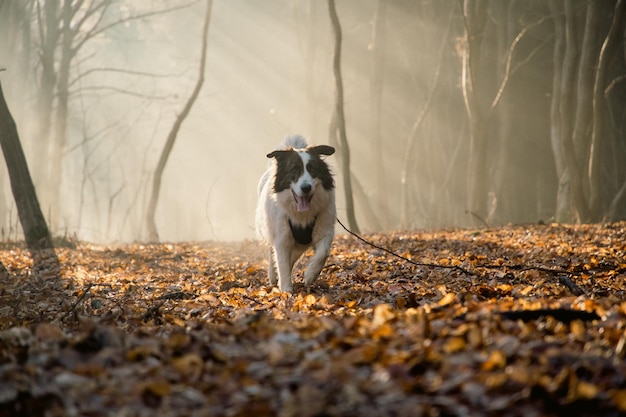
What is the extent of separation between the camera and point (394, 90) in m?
39.5

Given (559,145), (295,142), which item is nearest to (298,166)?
(295,142)

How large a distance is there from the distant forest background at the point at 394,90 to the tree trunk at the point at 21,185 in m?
1.53

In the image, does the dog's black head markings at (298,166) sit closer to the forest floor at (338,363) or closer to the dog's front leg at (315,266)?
the dog's front leg at (315,266)

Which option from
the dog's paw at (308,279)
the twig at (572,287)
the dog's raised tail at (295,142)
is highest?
the dog's raised tail at (295,142)

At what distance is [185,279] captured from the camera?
10062mm

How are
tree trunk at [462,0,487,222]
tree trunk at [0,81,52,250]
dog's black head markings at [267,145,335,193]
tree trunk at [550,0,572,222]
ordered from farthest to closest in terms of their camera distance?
tree trunk at [462,0,487,222] < tree trunk at [550,0,572,222] < tree trunk at [0,81,52,250] < dog's black head markings at [267,145,335,193]

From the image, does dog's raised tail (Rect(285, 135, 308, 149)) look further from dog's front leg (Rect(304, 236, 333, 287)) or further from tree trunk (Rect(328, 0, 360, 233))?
tree trunk (Rect(328, 0, 360, 233))

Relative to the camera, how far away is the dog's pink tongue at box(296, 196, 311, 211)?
7.82 meters

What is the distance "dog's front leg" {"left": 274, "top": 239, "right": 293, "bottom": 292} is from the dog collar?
22cm

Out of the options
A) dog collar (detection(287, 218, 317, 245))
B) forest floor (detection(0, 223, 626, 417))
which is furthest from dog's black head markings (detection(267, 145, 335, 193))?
forest floor (detection(0, 223, 626, 417))

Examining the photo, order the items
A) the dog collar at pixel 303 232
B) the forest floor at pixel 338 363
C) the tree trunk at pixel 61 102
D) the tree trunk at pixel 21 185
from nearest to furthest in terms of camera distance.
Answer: the forest floor at pixel 338 363
the dog collar at pixel 303 232
the tree trunk at pixel 21 185
the tree trunk at pixel 61 102

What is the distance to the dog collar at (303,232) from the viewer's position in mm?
8133

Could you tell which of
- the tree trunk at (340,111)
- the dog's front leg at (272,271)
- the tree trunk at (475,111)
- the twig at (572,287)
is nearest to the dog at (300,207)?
the dog's front leg at (272,271)

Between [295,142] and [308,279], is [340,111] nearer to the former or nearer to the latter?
[295,142]
